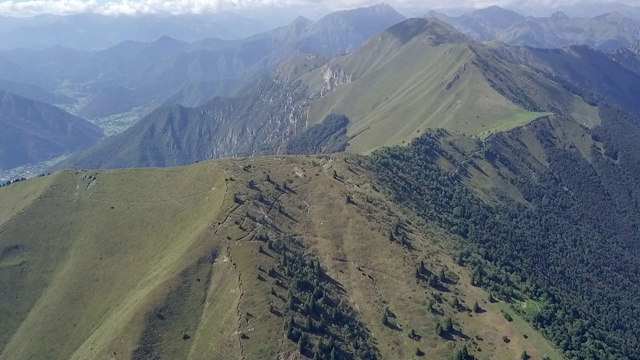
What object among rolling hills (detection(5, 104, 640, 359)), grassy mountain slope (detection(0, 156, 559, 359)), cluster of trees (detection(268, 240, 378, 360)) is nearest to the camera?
cluster of trees (detection(268, 240, 378, 360))

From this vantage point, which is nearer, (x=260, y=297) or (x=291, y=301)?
(x=291, y=301)

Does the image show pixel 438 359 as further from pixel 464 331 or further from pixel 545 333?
pixel 545 333

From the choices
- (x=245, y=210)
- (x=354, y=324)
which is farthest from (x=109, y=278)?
(x=354, y=324)

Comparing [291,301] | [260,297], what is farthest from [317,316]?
[260,297]

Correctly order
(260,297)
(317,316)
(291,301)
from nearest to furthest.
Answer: (317,316) < (291,301) < (260,297)

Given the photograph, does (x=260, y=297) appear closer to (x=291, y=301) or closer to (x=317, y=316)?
(x=291, y=301)

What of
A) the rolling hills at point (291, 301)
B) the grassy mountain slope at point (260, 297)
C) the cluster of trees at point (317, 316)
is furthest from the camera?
the grassy mountain slope at point (260, 297)

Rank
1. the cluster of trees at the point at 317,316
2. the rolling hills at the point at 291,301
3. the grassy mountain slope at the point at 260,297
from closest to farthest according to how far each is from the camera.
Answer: the cluster of trees at the point at 317,316 → the rolling hills at the point at 291,301 → the grassy mountain slope at the point at 260,297

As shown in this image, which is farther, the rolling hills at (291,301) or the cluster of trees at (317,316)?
the rolling hills at (291,301)

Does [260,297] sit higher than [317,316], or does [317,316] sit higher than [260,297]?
[260,297]

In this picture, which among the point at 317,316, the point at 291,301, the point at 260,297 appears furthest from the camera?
the point at 260,297

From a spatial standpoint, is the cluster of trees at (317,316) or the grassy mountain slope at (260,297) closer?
the cluster of trees at (317,316)
